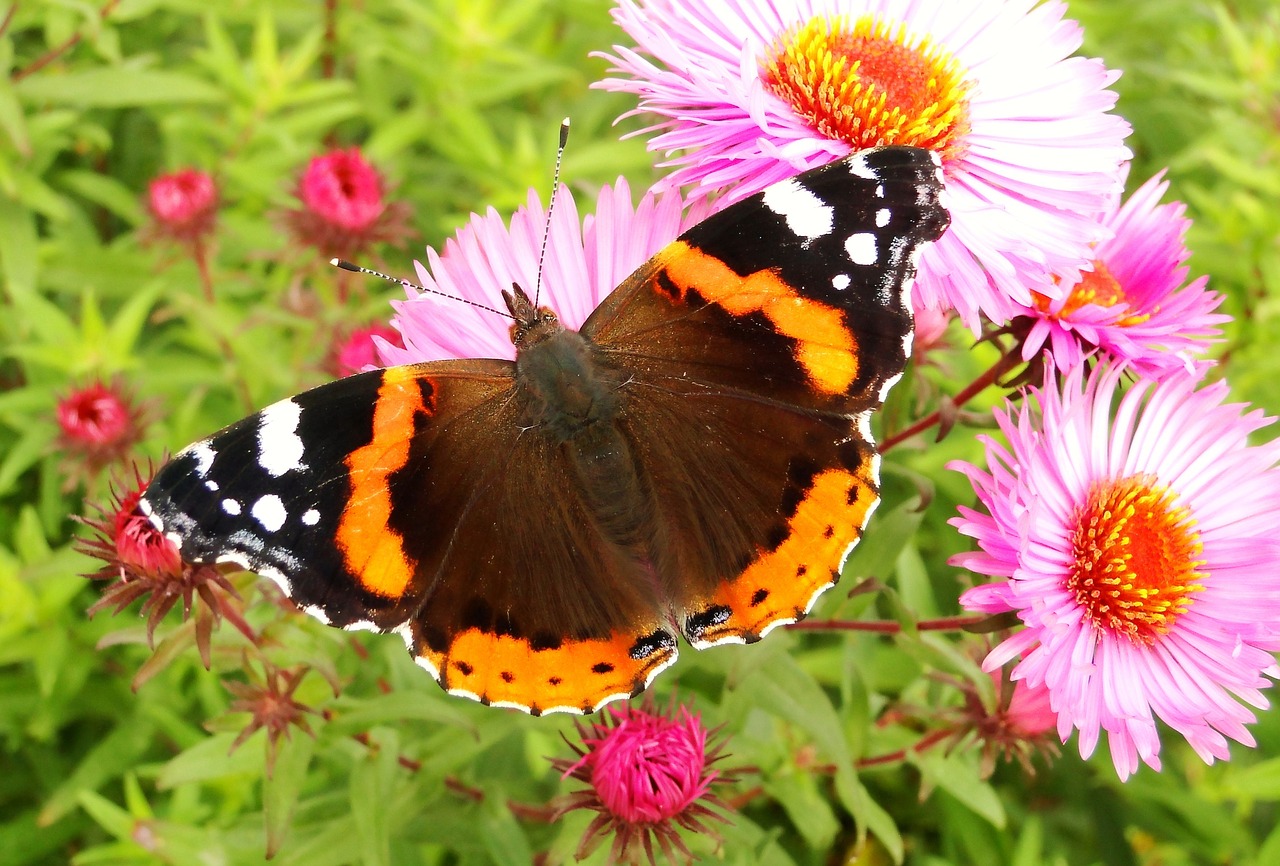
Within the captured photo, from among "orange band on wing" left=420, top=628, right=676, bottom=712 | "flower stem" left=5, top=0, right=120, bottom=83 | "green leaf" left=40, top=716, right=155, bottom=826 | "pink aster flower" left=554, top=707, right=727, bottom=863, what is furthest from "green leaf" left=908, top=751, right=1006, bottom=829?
"flower stem" left=5, top=0, right=120, bottom=83

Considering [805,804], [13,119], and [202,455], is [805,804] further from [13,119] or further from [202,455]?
[13,119]

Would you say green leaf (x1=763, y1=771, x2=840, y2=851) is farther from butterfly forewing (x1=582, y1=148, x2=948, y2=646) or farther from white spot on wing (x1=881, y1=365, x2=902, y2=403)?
white spot on wing (x1=881, y1=365, x2=902, y2=403)

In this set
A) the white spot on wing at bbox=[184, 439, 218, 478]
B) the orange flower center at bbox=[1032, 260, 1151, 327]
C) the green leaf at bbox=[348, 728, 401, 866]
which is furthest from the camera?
the green leaf at bbox=[348, 728, 401, 866]

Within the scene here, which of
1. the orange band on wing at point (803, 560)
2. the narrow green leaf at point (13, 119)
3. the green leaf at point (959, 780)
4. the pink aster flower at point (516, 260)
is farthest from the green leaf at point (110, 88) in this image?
the green leaf at point (959, 780)

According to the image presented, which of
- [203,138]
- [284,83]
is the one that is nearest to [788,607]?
[284,83]

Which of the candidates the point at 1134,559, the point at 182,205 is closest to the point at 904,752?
the point at 1134,559

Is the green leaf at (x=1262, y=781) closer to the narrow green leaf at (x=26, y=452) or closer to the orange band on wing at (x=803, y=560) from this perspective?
the orange band on wing at (x=803, y=560)
